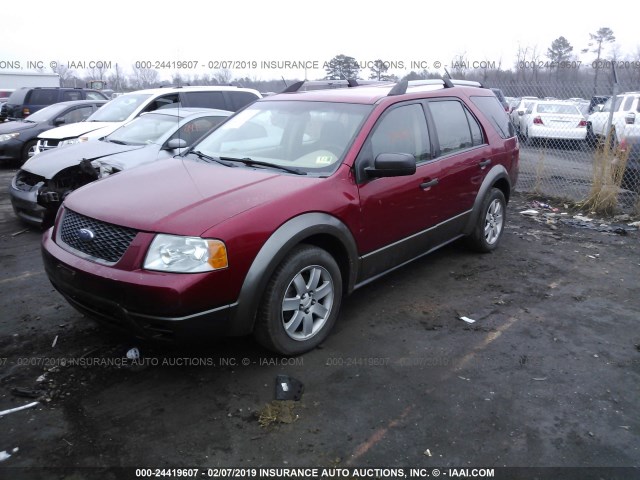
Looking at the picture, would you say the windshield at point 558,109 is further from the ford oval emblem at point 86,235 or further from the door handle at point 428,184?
the ford oval emblem at point 86,235

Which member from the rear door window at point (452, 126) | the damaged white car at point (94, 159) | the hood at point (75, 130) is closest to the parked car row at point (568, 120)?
the rear door window at point (452, 126)

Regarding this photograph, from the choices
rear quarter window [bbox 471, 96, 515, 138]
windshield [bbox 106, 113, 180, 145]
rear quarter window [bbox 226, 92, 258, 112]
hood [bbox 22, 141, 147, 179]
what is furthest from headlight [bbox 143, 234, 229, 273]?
rear quarter window [bbox 226, 92, 258, 112]

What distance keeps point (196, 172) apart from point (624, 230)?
5.89m

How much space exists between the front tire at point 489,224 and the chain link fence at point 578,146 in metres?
2.89

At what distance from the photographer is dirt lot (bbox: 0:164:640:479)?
2.66 metres

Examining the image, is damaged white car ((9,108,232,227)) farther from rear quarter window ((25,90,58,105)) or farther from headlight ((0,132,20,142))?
rear quarter window ((25,90,58,105))

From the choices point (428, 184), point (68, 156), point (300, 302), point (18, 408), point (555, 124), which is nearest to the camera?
point (18, 408)

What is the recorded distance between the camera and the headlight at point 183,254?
293 cm

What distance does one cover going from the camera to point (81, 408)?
117 inches

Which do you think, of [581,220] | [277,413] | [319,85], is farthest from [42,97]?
[277,413]

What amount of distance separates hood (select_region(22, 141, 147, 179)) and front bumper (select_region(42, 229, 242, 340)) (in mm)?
3664

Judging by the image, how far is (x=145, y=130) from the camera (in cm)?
738

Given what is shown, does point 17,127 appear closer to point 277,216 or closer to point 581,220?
point 277,216

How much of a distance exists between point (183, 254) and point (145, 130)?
505 centimetres
